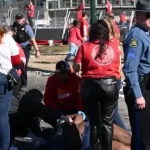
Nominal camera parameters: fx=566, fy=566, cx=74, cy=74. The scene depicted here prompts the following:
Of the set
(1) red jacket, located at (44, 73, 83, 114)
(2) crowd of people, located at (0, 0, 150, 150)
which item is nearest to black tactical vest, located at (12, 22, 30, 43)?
(2) crowd of people, located at (0, 0, 150, 150)

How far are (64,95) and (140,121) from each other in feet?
6.88

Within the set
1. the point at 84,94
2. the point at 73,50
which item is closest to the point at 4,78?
the point at 84,94

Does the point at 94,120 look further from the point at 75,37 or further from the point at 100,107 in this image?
the point at 75,37

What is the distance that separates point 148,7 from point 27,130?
9.02 feet

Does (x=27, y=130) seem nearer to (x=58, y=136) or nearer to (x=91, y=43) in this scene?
(x=58, y=136)

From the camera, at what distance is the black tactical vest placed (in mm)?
10438

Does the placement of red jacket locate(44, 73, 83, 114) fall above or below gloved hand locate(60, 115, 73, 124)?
above

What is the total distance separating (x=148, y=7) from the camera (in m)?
4.45

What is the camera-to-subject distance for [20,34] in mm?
10461

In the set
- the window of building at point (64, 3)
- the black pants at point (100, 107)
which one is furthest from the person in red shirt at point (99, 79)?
the window of building at point (64, 3)

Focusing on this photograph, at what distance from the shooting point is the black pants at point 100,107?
5.35 m

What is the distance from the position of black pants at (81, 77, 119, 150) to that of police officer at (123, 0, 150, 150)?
0.69m

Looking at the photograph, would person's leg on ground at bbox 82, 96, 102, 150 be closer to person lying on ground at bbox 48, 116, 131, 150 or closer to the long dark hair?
person lying on ground at bbox 48, 116, 131, 150

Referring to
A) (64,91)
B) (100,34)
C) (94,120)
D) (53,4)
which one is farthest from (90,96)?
(53,4)
